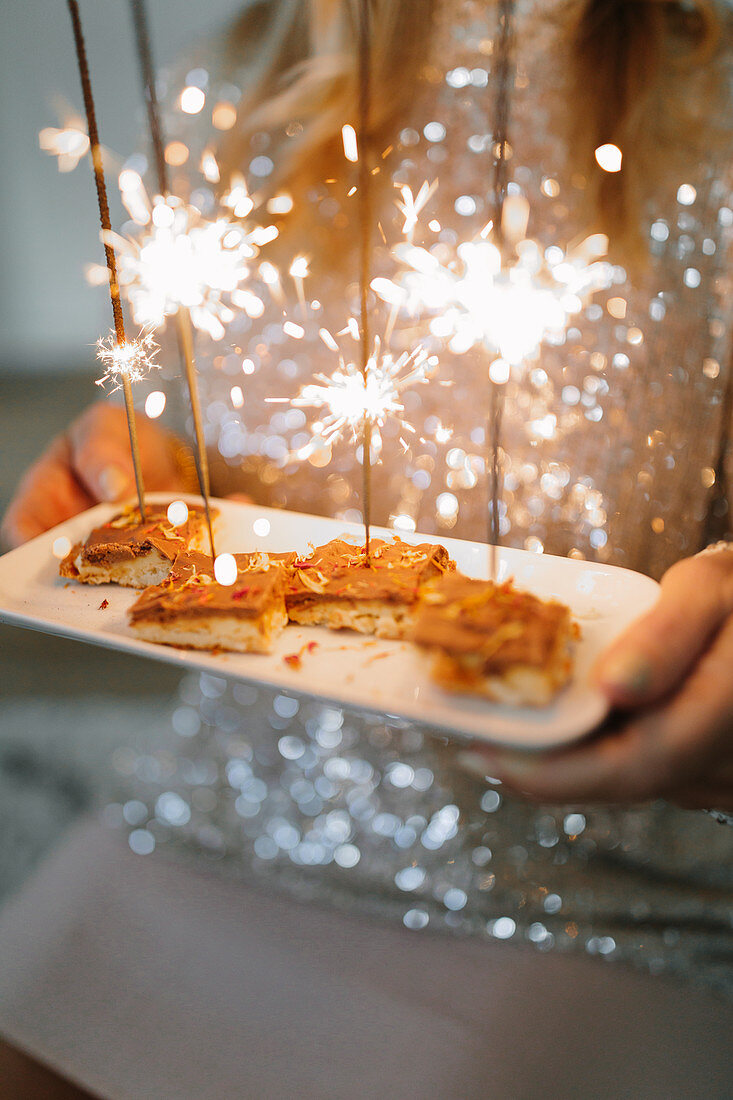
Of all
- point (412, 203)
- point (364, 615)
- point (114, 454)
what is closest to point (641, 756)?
point (364, 615)

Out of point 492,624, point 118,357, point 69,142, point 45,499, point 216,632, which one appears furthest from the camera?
point 45,499

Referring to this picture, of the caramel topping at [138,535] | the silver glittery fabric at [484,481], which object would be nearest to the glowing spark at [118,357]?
the caramel topping at [138,535]

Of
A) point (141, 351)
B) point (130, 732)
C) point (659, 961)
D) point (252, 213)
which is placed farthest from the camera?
A: point (130, 732)

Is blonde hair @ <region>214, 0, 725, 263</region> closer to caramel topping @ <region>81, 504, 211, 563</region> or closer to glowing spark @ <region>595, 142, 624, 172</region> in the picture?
glowing spark @ <region>595, 142, 624, 172</region>

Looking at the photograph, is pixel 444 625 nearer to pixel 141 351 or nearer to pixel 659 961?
pixel 141 351

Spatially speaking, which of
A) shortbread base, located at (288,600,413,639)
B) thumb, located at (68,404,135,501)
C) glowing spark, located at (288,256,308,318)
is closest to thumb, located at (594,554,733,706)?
shortbread base, located at (288,600,413,639)

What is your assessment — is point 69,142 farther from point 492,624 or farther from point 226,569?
point 492,624

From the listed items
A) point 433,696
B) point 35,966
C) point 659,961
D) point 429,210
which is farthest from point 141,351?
point 659,961
